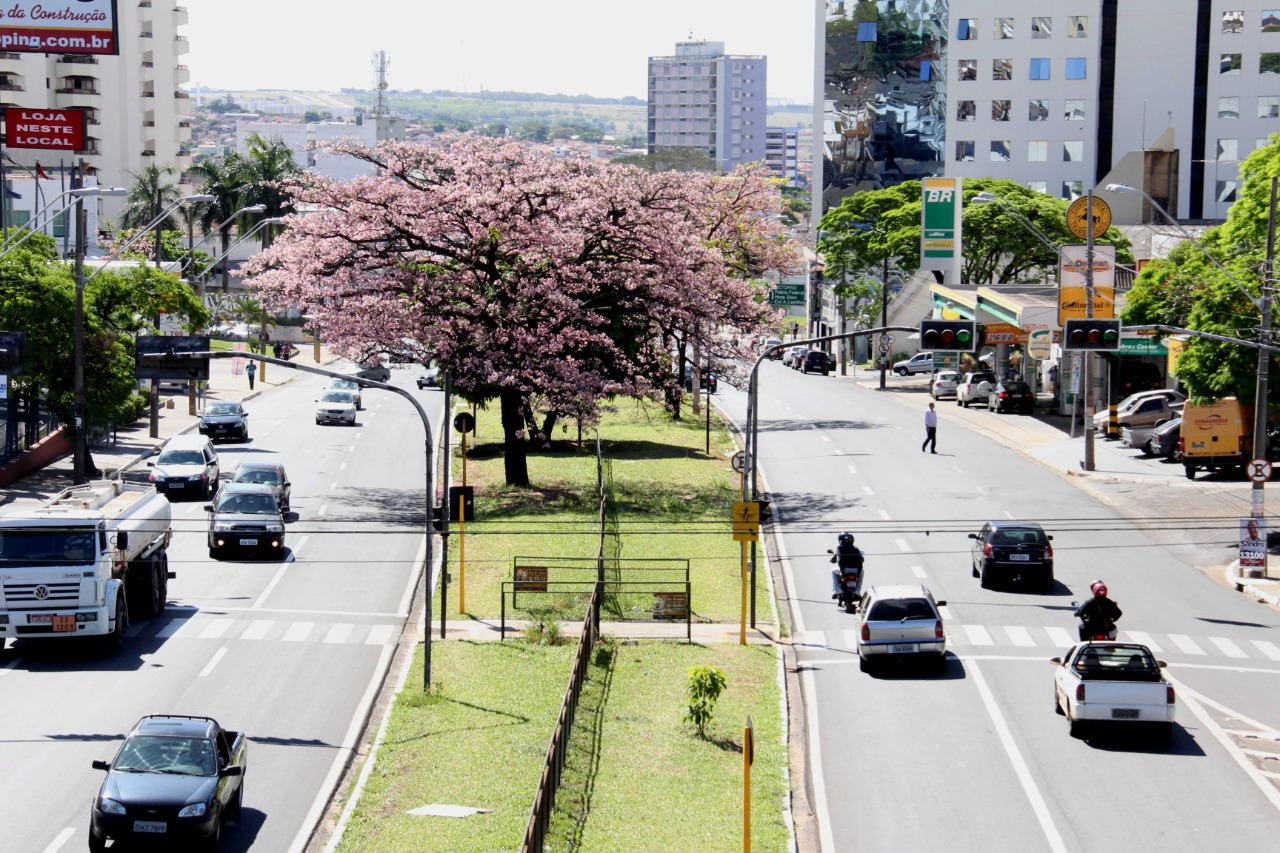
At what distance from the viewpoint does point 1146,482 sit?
51719 mm

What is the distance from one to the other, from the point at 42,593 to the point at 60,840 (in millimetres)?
10583

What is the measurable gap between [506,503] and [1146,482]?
66.9ft

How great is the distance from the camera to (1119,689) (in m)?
25.5

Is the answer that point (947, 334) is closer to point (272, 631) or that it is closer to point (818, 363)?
point (272, 631)

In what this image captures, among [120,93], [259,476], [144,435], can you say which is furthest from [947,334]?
[120,93]

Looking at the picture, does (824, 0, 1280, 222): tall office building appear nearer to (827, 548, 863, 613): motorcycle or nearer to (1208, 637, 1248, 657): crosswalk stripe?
(827, 548, 863, 613): motorcycle

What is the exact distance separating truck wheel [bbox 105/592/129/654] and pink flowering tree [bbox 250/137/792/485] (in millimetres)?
17010

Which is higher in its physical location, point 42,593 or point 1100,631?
point 42,593

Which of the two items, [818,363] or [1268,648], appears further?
[818,363]

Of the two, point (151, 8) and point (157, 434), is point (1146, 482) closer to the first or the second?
point (157, 434)

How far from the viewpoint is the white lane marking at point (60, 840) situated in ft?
68.4

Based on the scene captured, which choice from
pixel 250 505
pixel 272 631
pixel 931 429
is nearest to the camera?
pixel 272 631

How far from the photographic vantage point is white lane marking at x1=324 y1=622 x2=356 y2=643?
34.2m

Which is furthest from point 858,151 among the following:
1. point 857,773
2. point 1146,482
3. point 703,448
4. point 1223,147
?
point 857,773
